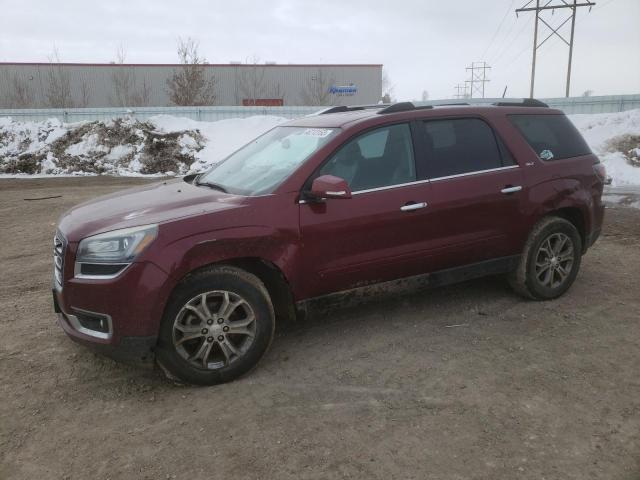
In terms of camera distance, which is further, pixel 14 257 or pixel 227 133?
pixel 227 133

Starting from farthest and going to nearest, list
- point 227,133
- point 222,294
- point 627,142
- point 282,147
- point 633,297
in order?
point 227,133 → point 627,142 → point 633,297 → point 282,147 → point 222,294

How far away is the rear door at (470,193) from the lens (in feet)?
13.5

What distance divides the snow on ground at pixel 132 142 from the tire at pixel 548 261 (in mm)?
12317

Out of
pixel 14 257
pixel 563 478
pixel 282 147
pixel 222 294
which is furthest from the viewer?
pixel 14 257

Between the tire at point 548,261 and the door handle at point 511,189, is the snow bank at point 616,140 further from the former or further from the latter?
the door handle at point 511,189

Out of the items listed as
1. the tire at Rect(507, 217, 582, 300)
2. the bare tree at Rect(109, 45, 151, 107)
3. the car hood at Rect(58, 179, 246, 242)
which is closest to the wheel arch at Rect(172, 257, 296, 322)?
the car hood at Rect(58, 179, 246, 242)

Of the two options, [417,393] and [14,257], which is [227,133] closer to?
[14,257]

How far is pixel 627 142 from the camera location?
15.1 meters

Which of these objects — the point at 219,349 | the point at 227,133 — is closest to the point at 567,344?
the point at 219,349

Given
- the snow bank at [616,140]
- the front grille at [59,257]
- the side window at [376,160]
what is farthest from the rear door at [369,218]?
the snow bank at [616,140]

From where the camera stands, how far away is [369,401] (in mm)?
3221

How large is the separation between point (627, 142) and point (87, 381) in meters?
15.8

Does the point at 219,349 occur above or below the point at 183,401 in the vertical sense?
above

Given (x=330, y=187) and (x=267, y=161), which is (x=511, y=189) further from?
(x=267, y=161)
